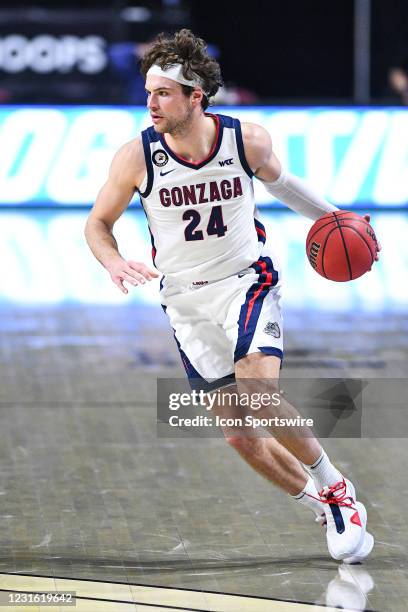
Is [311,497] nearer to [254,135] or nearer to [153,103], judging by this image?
[254,135]

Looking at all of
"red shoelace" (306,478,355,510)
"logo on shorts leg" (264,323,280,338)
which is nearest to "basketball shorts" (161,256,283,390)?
"logo on shorts leg" (264,323,280,338)

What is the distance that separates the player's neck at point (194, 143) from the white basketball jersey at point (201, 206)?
25mm

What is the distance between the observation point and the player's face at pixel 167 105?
4.94 m

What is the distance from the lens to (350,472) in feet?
20.3

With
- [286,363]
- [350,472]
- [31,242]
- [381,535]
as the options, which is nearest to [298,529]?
[381,535]

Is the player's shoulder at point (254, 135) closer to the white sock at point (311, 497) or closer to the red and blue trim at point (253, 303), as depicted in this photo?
the red and blue trim at point (253, 303)

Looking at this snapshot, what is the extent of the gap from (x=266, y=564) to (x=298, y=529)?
497 mm

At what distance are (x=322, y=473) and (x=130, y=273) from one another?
3.82ft

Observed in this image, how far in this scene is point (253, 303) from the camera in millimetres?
5031

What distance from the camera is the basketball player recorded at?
4.96 meters

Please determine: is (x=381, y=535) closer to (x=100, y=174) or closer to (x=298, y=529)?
(x=298, y=529)

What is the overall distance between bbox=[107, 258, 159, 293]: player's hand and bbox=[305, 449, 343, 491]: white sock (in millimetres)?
1038

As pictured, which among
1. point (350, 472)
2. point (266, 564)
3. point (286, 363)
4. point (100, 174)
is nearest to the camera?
point (266, 564)
